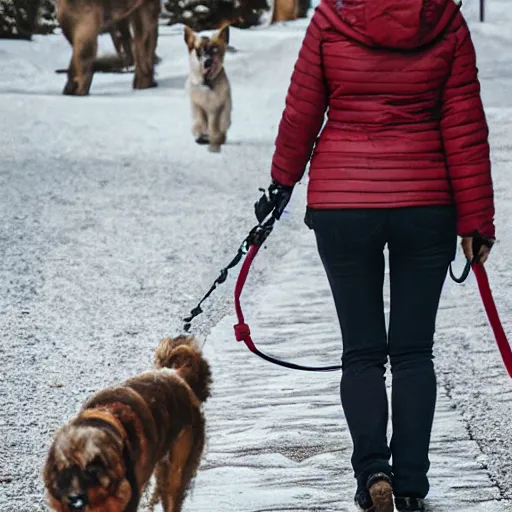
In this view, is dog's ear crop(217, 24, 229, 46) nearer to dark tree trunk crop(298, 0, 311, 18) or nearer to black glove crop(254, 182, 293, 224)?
dark tree trunk crop(298, 0, 311, 18)

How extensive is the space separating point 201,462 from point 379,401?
2.48 ft

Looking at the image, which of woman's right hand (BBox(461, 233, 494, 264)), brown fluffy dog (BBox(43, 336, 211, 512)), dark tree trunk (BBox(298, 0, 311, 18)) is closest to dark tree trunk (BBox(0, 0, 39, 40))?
dark tree trunk (BBox(298, 0, 311, 18))

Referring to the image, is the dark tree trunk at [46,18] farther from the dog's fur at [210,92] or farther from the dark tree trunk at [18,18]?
the dog's fur at [210,92]

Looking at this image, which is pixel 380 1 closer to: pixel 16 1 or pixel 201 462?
pixel 201 462

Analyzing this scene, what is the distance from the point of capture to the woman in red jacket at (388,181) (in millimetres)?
2867

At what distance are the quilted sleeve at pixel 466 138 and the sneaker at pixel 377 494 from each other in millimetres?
593

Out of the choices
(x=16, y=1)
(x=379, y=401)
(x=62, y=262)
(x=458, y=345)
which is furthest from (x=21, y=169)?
(x=379, y=401)

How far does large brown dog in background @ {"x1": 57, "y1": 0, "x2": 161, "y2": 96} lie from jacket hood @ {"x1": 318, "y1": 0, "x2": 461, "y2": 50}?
6585 mm

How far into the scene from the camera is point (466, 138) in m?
2.89

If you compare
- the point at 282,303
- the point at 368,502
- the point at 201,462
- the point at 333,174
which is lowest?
the point at 282,303

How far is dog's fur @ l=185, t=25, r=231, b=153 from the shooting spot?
9578 mm

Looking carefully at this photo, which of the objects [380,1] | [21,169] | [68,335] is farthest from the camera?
[21,169]

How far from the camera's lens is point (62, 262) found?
6.86 meters

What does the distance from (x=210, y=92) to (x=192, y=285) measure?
3642mm
